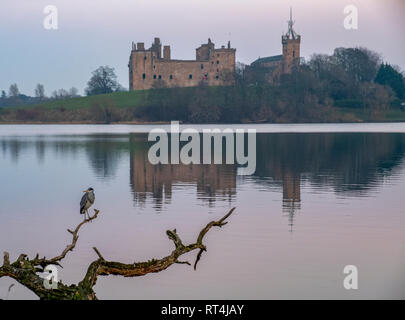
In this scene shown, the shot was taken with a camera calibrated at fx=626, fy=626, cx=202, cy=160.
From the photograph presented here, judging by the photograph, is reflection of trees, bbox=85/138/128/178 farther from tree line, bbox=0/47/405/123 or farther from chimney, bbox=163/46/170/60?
chimney, bbox=163/46/170/60

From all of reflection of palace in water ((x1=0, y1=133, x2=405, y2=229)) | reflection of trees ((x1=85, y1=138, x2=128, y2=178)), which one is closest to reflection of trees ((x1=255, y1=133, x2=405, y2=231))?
reflection of palace in water ((x1=0, y1=133, x2=405, y2=229))

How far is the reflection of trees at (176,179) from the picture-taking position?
1892 cm

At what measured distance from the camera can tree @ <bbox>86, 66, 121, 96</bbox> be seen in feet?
414

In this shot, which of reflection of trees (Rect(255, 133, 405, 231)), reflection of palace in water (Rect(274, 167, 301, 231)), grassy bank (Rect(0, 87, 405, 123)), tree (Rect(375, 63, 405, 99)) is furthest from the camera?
tree (Rect(375, 63, 405, 99))

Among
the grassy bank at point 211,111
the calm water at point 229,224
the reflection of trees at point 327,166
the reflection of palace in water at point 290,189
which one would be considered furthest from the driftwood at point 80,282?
the grassy bank at point 211,111

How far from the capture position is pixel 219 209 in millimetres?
16094

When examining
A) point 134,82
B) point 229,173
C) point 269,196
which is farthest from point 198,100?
point 269,196

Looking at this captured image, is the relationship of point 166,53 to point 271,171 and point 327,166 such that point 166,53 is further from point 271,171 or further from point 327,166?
point 271,171

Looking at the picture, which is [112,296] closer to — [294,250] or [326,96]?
[294,250]

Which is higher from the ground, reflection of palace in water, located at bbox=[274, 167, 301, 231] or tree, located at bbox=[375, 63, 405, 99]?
tree, located at bbox=[375, 63, 405, 99]

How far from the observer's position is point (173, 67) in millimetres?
136125

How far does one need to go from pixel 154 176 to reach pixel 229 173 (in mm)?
3038

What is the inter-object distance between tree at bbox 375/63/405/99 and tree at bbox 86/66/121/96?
2101 inches
